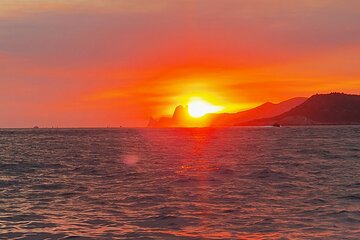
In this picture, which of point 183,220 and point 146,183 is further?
point 146,183

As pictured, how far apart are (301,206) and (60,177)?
77.6 feet

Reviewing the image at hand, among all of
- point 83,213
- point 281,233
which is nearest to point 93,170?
point 83,213

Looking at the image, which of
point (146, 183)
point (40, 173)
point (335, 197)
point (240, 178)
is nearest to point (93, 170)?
point (40, 173)

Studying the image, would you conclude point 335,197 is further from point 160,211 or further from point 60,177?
point 60,177

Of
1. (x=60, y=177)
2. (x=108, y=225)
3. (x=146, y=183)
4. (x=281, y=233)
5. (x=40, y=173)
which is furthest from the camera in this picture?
(x=40, y=173)

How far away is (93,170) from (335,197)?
27.0 meters

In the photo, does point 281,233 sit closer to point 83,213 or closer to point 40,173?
point 83,213

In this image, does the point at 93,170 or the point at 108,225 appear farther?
the point at 93,170

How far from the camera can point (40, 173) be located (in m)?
43.9

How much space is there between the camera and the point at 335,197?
2716cm

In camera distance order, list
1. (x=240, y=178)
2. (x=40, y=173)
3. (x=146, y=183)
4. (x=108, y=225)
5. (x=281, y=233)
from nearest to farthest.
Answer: (x=281, y=233) → (x=108, y=225) → (x=146, y=183) → (x=240, y=178) → (x=40, y=173)

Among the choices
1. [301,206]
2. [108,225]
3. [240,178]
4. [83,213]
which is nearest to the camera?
[108,225]

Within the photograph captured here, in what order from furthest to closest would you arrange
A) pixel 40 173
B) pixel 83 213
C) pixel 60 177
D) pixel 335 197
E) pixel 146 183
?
pixel 40 173 → pixel 60 177 → pixel 146 183 → pixel 335 197 → pixel 83 213

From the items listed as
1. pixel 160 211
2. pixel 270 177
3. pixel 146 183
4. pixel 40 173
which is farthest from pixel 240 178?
pixel 40 173
